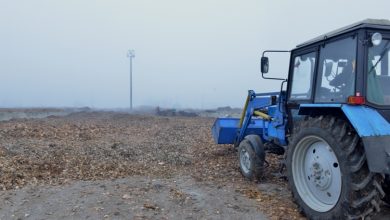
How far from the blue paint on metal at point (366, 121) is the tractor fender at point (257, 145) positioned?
3106mm

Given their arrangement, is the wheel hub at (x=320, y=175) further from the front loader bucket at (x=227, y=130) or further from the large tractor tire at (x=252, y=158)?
the front loader bucket at (x=227, y=130)

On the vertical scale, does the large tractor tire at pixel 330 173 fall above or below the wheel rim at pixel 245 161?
above

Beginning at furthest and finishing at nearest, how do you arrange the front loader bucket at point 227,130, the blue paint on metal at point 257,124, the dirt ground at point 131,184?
the front loader bucket at point 227,130
the blue paint on metal at point 257,124
the dirt ground at point 131,184

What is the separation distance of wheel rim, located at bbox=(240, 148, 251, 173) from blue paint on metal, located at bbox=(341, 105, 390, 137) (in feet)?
11.0

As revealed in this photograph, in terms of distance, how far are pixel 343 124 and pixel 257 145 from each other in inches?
123

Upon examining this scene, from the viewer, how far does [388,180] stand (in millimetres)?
5086

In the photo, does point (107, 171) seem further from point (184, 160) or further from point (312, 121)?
point (312, 121)

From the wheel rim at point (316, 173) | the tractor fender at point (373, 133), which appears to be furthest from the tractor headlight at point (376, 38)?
the wheel rim at point (316, 173)

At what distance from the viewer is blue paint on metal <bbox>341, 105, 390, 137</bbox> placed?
4543 mm

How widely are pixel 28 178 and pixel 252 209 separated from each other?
449 centimetres

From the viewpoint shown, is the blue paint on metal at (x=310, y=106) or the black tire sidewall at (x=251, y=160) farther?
the black tire sidewall at (x=251, y=160)

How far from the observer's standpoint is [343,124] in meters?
4.96

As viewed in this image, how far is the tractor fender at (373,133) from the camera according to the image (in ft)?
14.5

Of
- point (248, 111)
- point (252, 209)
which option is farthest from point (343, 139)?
point (248, 111)
